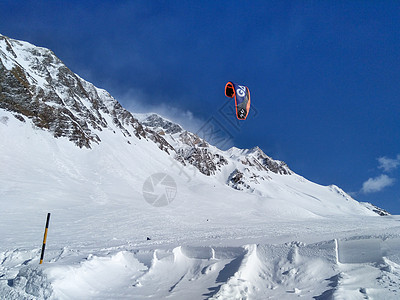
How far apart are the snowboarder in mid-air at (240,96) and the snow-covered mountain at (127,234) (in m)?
8.00

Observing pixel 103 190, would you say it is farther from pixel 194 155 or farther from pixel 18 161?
pixel 194 155

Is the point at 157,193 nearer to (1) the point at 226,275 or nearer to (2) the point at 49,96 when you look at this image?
(1) the point at 226,275

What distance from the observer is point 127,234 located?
12242mm

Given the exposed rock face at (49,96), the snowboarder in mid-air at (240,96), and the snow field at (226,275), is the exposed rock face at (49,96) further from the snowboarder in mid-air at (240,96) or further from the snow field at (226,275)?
the snow field at (226,275)

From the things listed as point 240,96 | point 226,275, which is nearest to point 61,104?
point 240,96

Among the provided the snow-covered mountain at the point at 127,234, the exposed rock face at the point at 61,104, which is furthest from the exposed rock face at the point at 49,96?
the snow-covered mountain at the point at 127,234

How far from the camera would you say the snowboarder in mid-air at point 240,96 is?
15952 millimetres

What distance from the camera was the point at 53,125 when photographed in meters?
42.3

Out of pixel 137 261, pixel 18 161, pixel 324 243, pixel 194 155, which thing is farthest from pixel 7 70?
pixel 194 155

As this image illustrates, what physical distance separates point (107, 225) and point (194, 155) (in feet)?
265

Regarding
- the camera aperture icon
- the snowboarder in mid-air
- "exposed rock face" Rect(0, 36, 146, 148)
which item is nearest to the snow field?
the snowboarder in mid-air

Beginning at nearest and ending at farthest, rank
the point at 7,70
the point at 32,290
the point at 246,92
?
1. the point at 32,290
2. the point at 246,92
3. the point at 7,70

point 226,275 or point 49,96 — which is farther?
point 49,96

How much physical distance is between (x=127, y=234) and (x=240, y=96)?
12.0m
